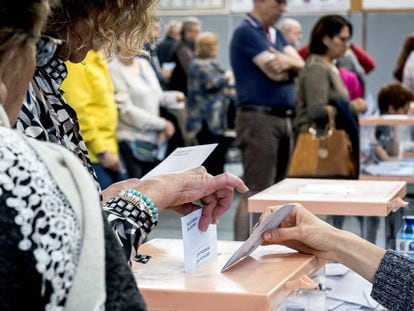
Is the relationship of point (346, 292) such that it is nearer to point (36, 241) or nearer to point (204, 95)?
point (36, 241)

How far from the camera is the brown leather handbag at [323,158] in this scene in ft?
16.4

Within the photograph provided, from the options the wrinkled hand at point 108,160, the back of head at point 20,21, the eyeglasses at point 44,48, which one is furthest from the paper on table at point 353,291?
the wrinkled hand at point 108,160

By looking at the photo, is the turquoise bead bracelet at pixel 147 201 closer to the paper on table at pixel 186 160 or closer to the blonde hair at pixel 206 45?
the paper on table at pixel 186 160

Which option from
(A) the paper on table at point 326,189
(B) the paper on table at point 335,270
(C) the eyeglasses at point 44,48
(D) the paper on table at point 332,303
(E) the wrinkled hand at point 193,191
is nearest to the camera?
(C) the eyeglasses at point 44,48

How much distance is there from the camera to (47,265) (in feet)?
3.39

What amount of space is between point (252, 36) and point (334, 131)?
0.71 m

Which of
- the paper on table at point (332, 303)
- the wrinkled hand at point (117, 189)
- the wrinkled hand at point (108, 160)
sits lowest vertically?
the wrinkled hand at point (108, 160)

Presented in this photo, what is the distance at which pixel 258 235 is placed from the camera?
6.19 feet

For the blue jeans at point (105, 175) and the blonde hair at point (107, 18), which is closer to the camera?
the blonde hair at point (107, 18)

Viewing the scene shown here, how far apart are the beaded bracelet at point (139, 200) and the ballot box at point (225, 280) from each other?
0.15 metres

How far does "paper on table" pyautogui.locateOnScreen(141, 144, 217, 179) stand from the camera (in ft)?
6.19

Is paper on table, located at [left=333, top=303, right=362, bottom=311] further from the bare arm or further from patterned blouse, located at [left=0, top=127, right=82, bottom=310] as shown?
the bare arm

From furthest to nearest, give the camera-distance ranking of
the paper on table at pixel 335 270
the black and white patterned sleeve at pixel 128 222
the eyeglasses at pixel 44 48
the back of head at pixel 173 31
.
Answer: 1. the back of head at pixel 173 31
2. the paper on table at pixel 335 270
3. the black and white patterned sleeve at pixel 128 222
4. the eyeglasses at pixel 44 48

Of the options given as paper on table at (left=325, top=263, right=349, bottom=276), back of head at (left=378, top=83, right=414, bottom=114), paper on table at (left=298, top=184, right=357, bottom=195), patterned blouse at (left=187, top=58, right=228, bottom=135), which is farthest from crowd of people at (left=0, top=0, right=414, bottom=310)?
patterned blouse at (left=187, top=58, right=228, bottom=135)
